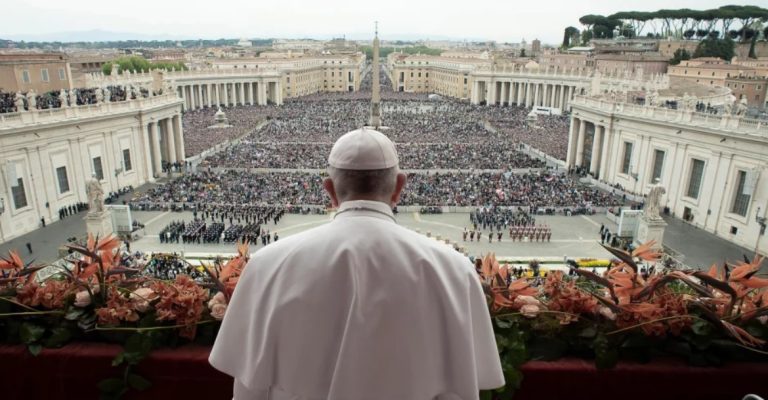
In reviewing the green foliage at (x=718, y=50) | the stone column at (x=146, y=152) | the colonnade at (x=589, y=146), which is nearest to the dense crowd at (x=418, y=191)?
the stone column at (x=146, y=152)

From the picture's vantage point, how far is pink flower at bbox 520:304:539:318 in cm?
385

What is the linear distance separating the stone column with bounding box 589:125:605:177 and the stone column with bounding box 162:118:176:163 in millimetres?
33611

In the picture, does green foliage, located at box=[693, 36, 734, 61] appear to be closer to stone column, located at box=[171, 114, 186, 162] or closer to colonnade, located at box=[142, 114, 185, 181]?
stone column, located at box=[171, 114, 186, 162]

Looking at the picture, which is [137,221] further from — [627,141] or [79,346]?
[627,141]

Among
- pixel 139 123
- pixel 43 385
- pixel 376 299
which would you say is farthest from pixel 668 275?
pixel 139 123

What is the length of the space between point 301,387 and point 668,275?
10.0 feet

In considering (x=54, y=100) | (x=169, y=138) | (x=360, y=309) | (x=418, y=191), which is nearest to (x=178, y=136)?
(x=169, y=138)

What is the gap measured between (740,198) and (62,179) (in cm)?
3796

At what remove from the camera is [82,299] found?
13.3 ft

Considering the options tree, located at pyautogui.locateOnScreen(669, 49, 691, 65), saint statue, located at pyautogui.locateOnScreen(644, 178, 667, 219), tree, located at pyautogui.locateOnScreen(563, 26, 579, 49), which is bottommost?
saint statue, located at pyautogui.locateOnScreen(644, 178, 667, 219)

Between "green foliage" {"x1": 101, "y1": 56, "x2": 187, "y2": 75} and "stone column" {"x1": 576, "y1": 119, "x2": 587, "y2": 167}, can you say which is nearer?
"stone column" {"x1": 576, "y1": 119, "x2": 587, "y2": 167}

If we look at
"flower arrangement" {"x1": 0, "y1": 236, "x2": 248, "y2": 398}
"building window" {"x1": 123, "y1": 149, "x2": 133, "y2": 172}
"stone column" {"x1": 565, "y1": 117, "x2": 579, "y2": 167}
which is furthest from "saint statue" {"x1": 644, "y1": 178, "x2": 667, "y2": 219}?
"building window" {"x1": 123, "y1": 149, "x2": 133, "y2": 172}

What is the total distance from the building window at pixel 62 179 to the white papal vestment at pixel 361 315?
3215cm

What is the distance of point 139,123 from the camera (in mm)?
36000
